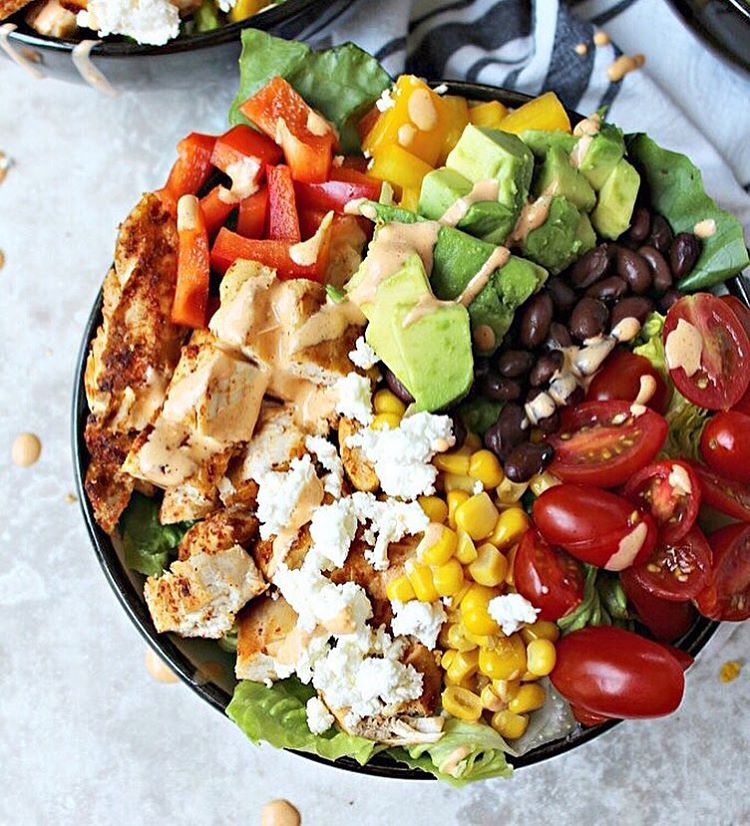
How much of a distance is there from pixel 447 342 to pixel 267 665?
0.81m

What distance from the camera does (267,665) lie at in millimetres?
2436

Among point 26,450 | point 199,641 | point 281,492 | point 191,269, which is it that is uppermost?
point 191,269

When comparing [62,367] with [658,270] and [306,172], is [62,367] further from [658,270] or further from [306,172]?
[658,270]

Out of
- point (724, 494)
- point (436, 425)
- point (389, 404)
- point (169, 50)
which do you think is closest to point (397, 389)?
point (389, 404)

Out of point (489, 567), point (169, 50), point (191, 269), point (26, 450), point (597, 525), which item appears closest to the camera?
point (597, 525)

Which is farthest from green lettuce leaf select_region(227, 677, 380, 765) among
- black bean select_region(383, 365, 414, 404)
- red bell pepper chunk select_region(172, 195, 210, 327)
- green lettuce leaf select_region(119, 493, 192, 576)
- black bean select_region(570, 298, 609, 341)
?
black bean select_region(570, 298, 609, 341)

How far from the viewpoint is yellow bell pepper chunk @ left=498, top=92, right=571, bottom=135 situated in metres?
2.51

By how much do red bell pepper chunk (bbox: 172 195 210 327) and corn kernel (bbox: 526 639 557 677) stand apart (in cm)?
101

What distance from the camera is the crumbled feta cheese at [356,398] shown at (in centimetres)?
234

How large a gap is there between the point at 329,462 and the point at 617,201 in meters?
0.83

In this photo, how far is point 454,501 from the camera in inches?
91.5

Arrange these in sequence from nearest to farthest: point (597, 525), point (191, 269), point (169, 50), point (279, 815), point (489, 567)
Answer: point (597, 525), point (489, 567), point (191, 269), point (169, 50), point (279, 815)

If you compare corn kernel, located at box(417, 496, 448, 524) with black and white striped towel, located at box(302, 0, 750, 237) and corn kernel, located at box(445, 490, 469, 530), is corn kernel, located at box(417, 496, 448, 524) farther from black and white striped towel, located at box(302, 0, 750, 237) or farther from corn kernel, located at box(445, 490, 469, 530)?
black and white striped towel, located at box(302, 0, 750, 237)

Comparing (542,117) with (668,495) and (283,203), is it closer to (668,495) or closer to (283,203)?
(283,203)
